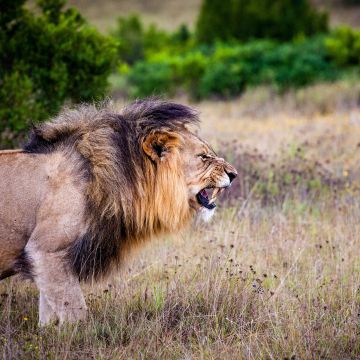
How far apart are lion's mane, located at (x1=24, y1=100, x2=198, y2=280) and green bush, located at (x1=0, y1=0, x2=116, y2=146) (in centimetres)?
304

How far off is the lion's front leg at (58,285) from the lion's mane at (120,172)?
0.11 metres

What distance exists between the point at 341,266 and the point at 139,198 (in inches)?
69.2

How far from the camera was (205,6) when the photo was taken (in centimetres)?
3325

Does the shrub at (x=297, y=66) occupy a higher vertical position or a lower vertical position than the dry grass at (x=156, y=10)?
higher

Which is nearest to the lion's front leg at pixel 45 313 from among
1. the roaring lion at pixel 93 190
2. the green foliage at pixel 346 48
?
the roaring lion at pixel 93 190

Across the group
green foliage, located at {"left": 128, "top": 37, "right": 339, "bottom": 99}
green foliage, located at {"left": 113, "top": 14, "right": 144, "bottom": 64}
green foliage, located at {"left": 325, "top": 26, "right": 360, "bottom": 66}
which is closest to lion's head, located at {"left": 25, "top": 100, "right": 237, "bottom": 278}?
green foliage, located at {"left": 128, "top": 37, "right": 339, "bottom": 99}

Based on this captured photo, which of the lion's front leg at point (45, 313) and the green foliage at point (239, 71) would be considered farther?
the green foliage at point (239, 71)

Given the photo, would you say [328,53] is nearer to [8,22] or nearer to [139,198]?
[8,22]

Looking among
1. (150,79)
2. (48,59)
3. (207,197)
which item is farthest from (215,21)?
(207,197)

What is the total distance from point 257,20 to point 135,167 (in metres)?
28.1

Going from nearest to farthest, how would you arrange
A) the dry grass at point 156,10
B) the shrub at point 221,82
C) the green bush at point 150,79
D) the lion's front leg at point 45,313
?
the lion's front leg at point 45,313 → the shrub at point 221,82 → the green bush at point 150,79 → the dry grass at point 156,10

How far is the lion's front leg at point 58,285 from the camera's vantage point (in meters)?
3.93

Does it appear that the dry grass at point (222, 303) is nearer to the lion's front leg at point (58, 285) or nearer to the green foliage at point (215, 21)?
the lion's front leg at point (58, 285)

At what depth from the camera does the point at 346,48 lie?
19.2 metres
